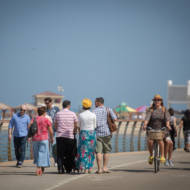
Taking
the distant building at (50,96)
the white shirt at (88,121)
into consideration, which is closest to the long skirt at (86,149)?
the white shirt at (88,121)

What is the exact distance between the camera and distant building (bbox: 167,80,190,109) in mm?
90625

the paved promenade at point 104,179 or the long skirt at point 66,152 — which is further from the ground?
the long skirt at point 66,152

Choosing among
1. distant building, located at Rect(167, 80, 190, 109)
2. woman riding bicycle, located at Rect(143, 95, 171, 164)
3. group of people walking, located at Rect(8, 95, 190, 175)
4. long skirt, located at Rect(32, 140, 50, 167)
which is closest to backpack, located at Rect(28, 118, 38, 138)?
group of people walking, located at Rect(8, 95, 190, 175)

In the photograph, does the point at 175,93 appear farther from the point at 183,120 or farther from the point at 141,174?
the point at 141,174

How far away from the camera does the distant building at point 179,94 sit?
90.6 meters

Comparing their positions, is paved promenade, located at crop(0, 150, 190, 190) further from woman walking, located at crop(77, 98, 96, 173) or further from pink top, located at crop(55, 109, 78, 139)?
pink top, located at crop(55, 109, 78, 139)

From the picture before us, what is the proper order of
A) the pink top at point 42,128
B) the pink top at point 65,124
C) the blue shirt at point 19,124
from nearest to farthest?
the pink top at point 42,128 < the pink top at point 65,124 < the blue shirt at point 19,124

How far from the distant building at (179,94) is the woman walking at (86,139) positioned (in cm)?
7791

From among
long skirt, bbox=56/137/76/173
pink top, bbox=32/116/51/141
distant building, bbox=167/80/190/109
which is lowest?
long skirt, bbox=56/137/76/173

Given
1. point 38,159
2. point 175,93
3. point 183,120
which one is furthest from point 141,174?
point 175,93

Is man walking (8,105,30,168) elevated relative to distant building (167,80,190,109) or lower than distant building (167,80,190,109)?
lower

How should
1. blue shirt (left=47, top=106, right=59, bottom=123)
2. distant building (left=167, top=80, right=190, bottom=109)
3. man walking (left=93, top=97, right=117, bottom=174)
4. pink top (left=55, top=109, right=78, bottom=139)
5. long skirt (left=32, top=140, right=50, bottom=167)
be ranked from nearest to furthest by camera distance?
long skirt (left=32, top=140, right=50, bottom=167)
pink top (left=55, top=109, right=78, bottom=139)
man walking (left=93, top=97, right=117, bottom=174)
blue shirt (left=47, top=106, right=59, bottom=123)
distant building (left=167, top=80, right=190, bottom=109)

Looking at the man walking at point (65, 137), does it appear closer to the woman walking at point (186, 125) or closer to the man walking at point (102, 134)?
the man walking at point (102, 134)

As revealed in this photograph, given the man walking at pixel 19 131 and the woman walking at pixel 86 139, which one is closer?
the woman walking at pixel 86 139
